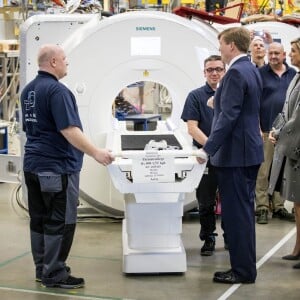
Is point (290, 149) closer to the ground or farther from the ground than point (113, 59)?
closer to the ground

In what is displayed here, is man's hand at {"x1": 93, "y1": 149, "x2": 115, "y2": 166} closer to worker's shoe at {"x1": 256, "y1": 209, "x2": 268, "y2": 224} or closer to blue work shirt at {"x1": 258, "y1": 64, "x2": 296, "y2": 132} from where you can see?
blue work shirt at {"x1": 258, "y1": 64, "x2": 296, "y2": 132}

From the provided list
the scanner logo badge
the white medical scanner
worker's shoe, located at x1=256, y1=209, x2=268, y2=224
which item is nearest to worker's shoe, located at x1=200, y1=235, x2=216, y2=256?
the white medical scanner

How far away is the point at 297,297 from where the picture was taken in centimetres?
386

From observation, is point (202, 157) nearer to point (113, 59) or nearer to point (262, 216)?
point (113, 59)

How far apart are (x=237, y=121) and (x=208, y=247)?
1238mm

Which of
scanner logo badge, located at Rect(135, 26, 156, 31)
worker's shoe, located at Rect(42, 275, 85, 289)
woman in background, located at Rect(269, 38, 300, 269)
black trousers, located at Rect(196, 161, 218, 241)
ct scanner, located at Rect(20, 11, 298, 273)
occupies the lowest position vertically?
worker's shoe, located at Rect(42, 275, 85, 289)

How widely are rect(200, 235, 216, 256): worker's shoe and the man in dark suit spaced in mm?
718

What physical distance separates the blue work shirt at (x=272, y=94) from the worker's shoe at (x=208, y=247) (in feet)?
3.97

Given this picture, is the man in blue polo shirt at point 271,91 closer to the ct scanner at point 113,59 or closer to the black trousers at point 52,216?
the ct scanner at point 113,59

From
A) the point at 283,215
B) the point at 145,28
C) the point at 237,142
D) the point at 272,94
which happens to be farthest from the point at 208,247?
the point at 145,28

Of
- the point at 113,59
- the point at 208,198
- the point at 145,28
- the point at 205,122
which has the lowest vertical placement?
the point at 208,198

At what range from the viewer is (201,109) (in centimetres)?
464

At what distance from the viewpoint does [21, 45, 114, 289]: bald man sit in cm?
373

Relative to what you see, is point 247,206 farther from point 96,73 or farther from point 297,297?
point 96,73
